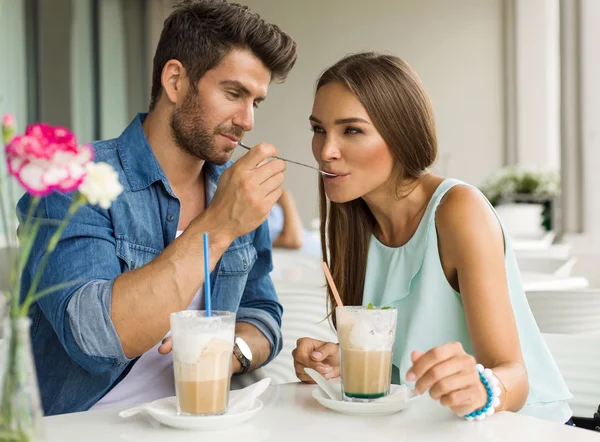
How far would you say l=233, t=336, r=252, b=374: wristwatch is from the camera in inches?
69.7

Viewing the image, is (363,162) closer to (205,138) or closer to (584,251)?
(205,138)

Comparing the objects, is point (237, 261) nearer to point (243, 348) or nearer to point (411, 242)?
point (243, 348)

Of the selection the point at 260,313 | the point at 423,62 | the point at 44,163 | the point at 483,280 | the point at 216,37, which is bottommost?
the point at 260,313

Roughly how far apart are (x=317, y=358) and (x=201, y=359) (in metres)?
0.43

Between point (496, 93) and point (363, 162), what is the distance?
8.12 metres

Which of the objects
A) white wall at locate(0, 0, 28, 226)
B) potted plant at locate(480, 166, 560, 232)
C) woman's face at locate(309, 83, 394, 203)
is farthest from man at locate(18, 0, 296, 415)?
potted plant at locate(480, 166, 560, 232)

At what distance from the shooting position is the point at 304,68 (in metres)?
9.66

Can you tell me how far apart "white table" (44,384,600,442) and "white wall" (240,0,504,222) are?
819 centimetres

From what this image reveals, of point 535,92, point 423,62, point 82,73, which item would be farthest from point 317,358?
point 423,62

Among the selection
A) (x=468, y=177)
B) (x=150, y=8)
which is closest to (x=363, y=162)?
(x=150, y=8)

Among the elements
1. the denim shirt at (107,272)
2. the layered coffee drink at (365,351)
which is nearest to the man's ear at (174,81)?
the denim shirt at (107,272)

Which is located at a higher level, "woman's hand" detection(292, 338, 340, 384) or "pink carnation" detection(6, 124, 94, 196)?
"pink carnation" detection(6, 124, 94, 196)

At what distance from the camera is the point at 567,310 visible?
2.14m

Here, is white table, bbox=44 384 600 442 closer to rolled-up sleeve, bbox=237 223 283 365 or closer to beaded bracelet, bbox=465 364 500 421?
beaded bracelet, bbox=465 364 500 421
